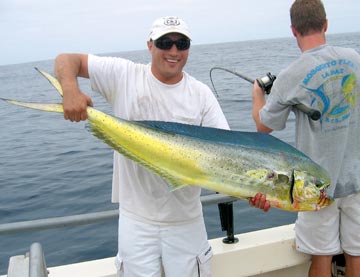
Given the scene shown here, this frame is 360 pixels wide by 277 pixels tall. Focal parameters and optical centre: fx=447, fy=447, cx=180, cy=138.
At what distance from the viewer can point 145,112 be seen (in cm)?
231

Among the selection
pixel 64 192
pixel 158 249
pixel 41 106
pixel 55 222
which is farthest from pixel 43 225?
pixel 64 192

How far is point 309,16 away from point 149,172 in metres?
1.27

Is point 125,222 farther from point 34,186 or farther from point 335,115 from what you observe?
point 34,186

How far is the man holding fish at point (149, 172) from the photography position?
2.27 meters

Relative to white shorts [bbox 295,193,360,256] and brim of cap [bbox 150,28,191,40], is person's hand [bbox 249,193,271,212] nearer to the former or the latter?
white shorts [bbox 295,193,360,256]

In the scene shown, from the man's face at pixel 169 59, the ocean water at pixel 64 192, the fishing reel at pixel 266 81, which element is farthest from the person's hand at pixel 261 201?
the ocean water at pixel 64 192

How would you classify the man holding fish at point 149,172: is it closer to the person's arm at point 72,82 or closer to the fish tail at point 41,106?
the person's arm at point 72,82

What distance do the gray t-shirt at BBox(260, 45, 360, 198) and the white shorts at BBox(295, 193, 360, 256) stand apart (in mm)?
119

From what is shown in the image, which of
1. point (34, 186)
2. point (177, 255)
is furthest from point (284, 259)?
point (34, 186)

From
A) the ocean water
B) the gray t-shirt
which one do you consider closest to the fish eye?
the gray t-shirt

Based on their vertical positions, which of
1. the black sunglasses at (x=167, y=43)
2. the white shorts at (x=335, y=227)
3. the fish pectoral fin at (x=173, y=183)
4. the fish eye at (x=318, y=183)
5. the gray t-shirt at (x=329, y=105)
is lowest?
the white shorts at (x=335, y=227)

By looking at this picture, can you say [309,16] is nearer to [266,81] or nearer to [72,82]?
[266,81]

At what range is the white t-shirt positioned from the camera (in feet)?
7.48

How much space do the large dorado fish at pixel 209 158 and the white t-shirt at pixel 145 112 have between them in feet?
0.78
